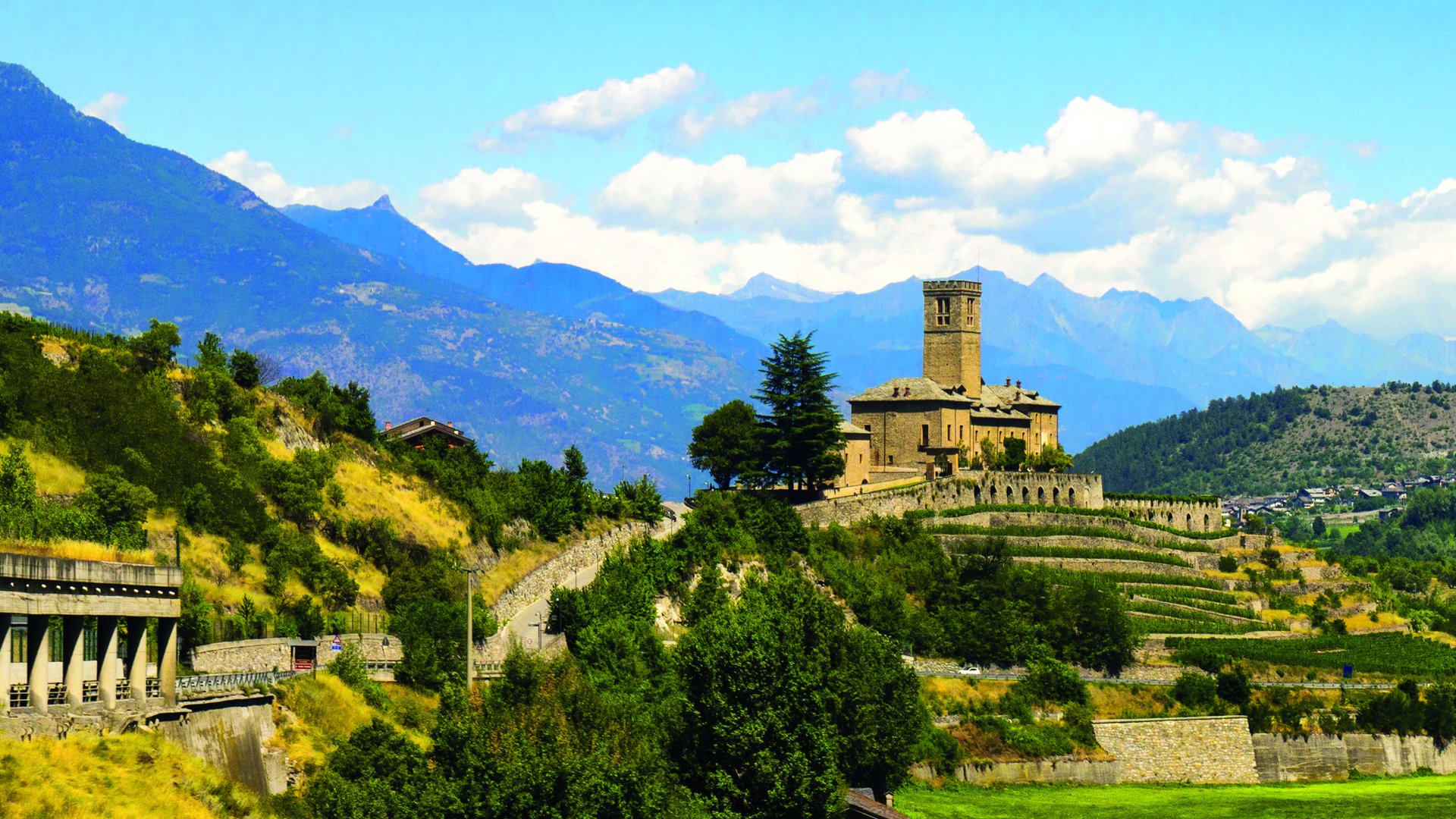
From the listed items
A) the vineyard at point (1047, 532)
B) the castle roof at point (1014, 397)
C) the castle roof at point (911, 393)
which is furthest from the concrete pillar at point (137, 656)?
the castle roof at point (1014, 397)

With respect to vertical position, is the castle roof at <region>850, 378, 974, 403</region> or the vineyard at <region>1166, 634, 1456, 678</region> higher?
the castle roof at <region>850, 378, 974, 403</region>

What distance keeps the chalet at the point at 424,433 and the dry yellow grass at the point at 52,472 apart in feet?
99.5

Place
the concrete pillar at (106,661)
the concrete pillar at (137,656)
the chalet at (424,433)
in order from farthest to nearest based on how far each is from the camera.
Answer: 1. the chalet at (424,433)
2. the concrete pillar at (137,656)
3. the concrete pillar at (106,661)

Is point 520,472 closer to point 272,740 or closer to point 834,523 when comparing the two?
point 834,523

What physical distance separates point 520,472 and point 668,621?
19.2 m

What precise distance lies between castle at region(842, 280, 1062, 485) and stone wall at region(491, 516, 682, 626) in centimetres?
1982

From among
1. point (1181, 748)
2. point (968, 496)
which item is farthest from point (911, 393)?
point (1181, 748)

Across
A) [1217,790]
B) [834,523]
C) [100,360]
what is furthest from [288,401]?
[1217,790]

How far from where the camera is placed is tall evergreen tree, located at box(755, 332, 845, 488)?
111000 millimetres

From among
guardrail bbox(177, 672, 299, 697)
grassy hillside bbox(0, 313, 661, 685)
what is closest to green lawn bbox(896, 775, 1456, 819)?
grassy hillside bbox(0, 313, 661, 685)

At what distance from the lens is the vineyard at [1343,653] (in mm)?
101875

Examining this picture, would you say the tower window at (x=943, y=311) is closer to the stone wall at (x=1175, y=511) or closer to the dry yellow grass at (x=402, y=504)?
the stone wall at (x=1175, y=511)

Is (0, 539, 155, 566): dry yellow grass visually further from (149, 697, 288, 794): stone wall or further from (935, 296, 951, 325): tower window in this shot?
(935, 296, 951, 325): tower window

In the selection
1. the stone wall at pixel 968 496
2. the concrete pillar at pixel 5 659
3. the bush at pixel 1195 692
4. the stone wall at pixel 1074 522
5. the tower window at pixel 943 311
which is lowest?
the bush at pixel 1195 692
